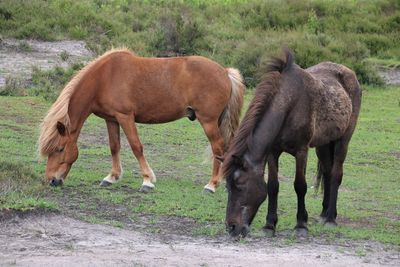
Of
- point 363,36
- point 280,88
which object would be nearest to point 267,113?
point 280,88

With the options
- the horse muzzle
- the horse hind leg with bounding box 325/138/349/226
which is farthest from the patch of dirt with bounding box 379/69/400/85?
the horse muzzle

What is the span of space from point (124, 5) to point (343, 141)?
65.0ft

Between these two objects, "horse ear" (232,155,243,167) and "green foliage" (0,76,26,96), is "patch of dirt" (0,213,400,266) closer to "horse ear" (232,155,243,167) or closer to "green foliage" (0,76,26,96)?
"horse ear" (232,155,243,167)

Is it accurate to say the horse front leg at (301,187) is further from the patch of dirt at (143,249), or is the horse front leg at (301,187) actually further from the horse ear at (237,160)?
the horse ear at (237,160)

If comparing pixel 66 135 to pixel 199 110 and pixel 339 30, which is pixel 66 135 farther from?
pixel 339 30

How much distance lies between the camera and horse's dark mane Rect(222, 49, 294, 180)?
29.2ft

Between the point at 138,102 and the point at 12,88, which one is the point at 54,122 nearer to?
the point at 138,102

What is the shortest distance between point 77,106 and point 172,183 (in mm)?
1739

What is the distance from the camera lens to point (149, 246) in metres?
8.68

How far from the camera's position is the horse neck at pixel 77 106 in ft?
39.0

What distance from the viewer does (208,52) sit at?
2400cm

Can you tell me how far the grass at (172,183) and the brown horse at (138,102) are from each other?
Result: 1.42 ft

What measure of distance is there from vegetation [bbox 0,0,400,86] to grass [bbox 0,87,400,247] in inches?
221

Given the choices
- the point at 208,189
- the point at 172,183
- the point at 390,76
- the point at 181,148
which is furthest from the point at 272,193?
the point at 390,76
